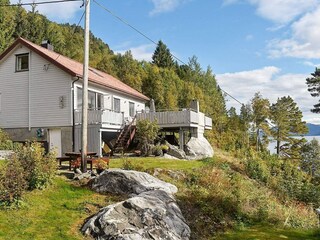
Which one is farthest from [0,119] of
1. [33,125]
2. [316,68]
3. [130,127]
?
[316,68]

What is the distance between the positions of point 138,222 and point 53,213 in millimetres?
2415

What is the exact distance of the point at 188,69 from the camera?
2375 inches

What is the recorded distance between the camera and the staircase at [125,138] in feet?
78.4

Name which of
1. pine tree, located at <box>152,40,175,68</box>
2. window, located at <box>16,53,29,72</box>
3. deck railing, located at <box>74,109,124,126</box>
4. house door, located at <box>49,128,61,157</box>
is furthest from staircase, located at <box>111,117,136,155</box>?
pine tree, located at <box>152,40,175,68</box>

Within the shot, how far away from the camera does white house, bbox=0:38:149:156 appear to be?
22344mm

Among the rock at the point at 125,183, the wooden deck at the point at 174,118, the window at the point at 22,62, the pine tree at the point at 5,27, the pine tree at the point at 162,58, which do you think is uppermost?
the pine tree at the point at 162,58

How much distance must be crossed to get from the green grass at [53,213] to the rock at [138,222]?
1.71 ft

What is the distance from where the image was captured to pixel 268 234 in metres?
10.1

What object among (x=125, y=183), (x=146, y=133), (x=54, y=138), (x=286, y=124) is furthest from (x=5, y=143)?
(x=286, y=124)

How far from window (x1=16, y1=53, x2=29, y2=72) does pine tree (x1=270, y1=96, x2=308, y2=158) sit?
38.4 meters

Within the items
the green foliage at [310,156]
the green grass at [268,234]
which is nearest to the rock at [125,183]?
the green grass at [268,234]

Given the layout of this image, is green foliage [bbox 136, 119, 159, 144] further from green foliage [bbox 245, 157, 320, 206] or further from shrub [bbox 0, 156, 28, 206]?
shrub [bbox 0, 156, 28, 206]

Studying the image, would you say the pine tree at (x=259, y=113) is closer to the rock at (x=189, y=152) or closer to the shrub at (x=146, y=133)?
the rock at (x=189, y=152)

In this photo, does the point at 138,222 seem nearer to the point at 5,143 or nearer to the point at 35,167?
the point at 35,167
